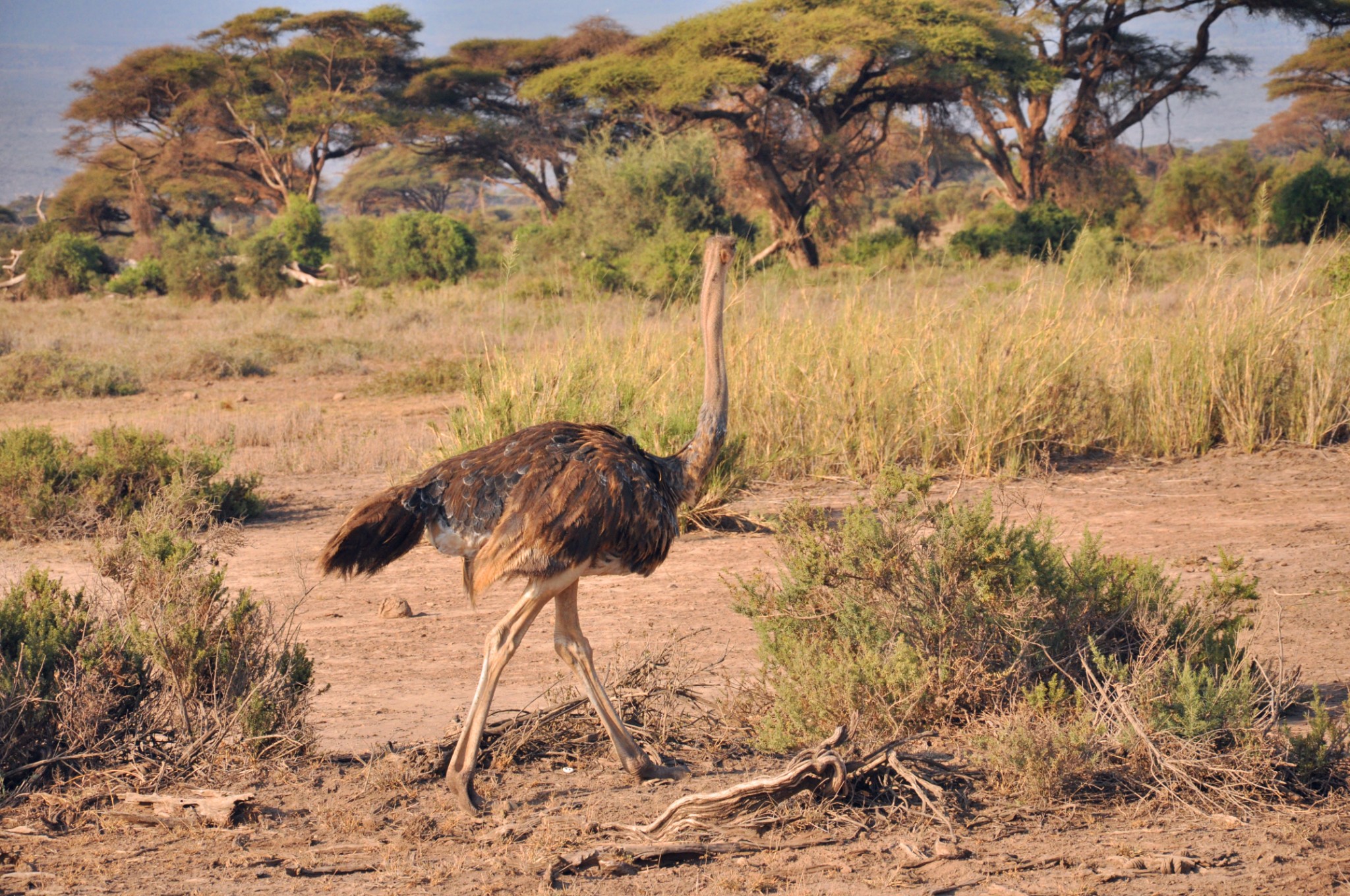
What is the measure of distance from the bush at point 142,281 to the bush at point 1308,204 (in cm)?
2097

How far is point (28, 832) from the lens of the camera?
352 cm

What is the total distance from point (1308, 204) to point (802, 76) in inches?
383

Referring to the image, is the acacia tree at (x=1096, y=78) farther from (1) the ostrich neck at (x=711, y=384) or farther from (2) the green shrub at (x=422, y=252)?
(1) the ostrich neck at (x=711, y=384)

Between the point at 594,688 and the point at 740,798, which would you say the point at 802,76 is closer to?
the point at 594,688

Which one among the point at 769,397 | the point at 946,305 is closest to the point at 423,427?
the point at 769,397

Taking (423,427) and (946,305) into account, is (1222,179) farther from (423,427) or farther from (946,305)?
Answer: (423,427)

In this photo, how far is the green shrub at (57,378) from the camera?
535 inches

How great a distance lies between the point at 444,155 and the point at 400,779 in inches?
1260

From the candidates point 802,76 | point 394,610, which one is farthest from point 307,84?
point 394,610

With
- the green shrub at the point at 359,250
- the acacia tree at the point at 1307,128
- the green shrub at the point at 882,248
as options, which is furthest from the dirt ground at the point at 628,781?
the acacia tree at the point at 1307,128

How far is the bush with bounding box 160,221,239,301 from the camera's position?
23.5 m

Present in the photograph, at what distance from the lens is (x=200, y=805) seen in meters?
3.63

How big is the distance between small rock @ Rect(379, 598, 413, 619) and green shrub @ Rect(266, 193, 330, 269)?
22.0 meters

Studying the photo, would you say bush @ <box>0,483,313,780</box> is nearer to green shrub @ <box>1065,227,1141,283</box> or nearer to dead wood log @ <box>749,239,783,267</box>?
dead wood log @ <box>749,239,783,267</box>
